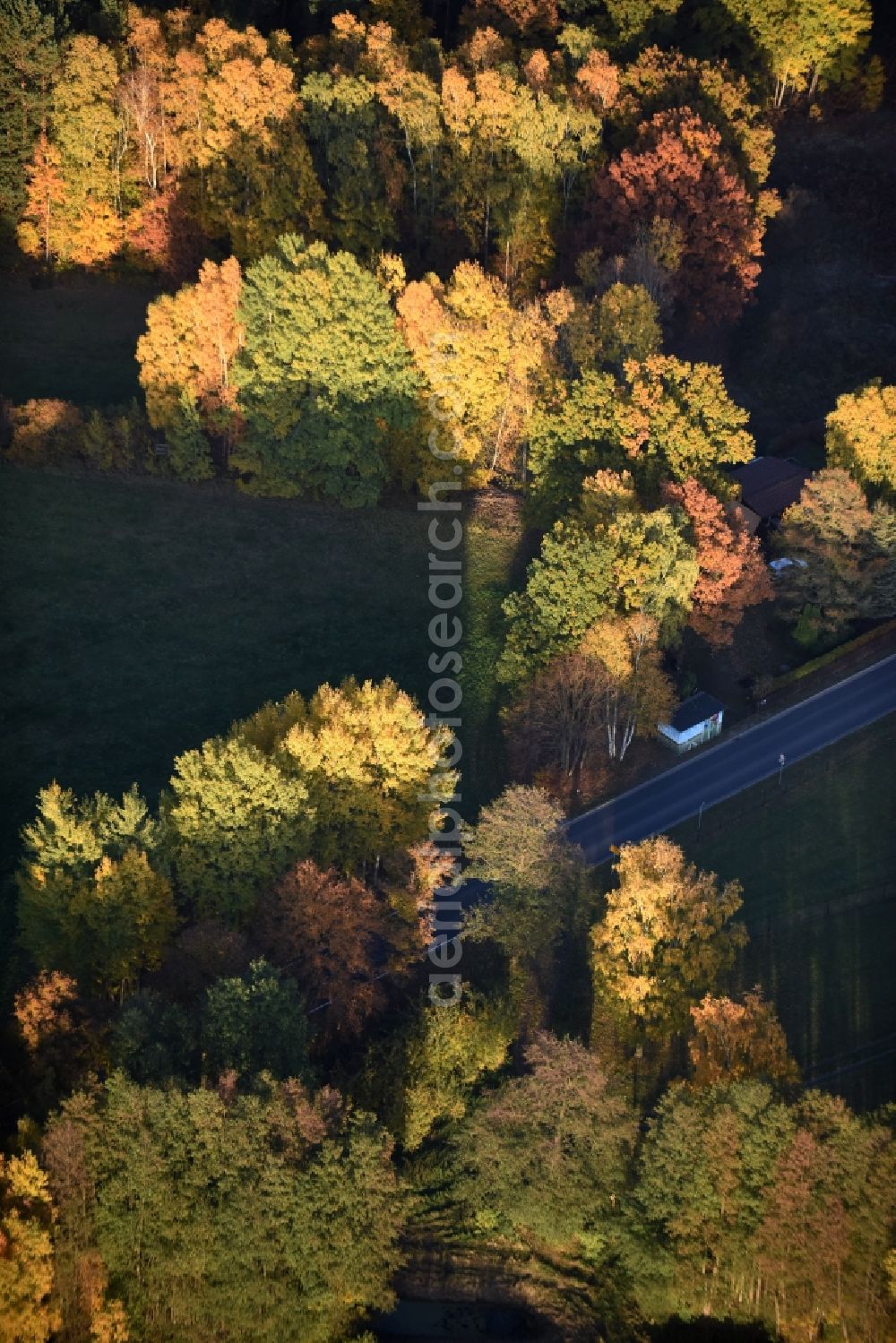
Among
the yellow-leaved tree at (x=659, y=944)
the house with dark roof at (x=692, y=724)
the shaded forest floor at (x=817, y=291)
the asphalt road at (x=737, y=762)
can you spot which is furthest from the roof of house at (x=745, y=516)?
the yellow-leaved tree at (x=659, y=944)

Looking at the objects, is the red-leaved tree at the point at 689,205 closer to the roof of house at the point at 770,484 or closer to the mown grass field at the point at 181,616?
the roof of house at the point at 770,484

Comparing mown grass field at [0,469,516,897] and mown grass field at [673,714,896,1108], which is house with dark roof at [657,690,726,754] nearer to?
mown grass field at [673,714,896,1108]

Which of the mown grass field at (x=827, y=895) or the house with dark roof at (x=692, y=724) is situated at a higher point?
the house with dark roof at (x=692, y=724)

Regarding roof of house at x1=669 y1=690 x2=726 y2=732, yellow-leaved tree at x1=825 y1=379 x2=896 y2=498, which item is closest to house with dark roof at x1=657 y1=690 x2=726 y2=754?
roof of house at x1=669 y1=690 x2=726 y2=732

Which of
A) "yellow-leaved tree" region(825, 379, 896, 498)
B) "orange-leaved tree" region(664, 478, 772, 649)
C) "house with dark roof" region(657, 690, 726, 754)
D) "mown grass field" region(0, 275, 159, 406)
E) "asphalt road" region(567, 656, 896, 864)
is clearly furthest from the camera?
"mown grass field" region(0, 275, 159, 406)

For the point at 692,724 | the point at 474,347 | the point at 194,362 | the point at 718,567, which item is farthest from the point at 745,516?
the point at 194,362

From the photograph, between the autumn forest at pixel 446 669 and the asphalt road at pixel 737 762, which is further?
the asphalt road at pixel 737 762
